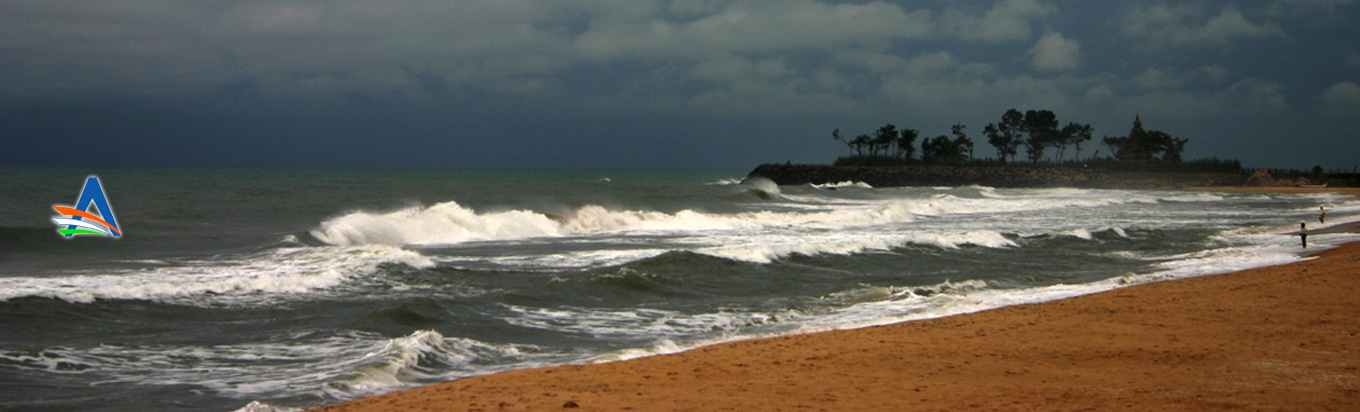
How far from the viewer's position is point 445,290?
12781 millimetres

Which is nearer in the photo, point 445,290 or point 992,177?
point 445,290

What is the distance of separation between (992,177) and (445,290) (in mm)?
84278

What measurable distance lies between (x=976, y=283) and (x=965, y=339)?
546cm

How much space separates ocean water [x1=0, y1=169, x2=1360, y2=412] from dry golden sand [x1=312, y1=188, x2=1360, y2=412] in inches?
38.6

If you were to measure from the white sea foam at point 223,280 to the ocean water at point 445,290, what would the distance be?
0.06m

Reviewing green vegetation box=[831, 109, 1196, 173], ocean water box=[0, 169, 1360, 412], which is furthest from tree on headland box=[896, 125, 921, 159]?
ocean water box=[0, 169, 1360, 412]

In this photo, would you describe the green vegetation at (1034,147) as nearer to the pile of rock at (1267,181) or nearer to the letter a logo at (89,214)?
the pile of rock at (1267,181)

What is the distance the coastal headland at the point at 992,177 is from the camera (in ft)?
258

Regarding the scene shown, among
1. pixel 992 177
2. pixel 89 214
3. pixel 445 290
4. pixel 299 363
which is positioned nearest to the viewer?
pixel 89 214

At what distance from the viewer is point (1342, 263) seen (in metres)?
14.4

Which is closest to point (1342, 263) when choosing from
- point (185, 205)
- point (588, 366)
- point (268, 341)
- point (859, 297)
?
point (859, 297)

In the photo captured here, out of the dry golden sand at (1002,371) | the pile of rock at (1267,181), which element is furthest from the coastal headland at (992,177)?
the dry golden sand at (1002,371)

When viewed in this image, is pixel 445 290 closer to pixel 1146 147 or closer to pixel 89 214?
pixel 89 214

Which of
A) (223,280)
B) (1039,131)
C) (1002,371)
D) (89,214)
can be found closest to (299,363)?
(89,214)
